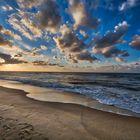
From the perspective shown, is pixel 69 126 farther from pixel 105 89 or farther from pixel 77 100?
pixel 105 89

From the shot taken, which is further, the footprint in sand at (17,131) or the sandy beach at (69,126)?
the sandy beach at (69,126)

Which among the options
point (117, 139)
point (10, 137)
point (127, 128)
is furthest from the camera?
point (127, 128)

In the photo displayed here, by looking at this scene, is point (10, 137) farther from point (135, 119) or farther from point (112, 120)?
point (135, 119)

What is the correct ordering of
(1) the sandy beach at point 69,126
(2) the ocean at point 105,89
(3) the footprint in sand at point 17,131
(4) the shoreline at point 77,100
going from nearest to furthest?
(3) the footprint in sand at point 17,131 < (1) the sandy beach at point 69,126 < (4) the shoreline at point 77,100 < (2) the ocean at point 105,89

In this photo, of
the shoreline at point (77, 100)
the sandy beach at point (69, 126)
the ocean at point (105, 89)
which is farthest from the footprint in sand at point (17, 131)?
the ocean at point (105, 89)

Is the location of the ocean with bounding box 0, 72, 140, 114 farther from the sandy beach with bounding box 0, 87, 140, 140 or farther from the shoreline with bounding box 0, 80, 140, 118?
the sandy beach with bounding box 0, 87, 140, 140

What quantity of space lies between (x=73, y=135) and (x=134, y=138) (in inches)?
86.3

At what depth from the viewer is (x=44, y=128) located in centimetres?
604

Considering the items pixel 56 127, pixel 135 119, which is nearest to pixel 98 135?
pixel 56 127

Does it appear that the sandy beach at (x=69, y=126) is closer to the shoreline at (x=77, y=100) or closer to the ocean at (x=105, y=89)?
the shoreline at (x=77, y=100)

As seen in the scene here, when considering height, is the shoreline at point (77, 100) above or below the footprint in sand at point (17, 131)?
below

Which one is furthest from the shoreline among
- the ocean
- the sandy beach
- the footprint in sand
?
the footprint in sand

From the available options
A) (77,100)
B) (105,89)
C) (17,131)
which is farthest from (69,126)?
(105,89)

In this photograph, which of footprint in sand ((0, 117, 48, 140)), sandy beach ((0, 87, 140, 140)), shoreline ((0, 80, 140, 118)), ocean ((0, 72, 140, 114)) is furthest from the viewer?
ocean ((0, 72, 140, 114))
